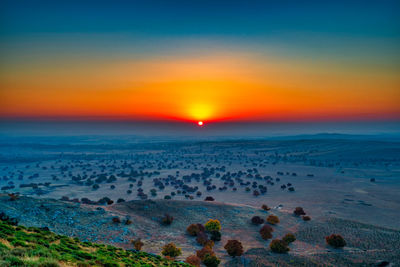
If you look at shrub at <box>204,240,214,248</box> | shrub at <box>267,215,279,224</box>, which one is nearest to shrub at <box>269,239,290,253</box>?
shrub at <box>204,240,214,248</box>

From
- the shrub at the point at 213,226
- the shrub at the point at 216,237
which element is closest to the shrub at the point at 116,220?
the shrub at the point at 213,226

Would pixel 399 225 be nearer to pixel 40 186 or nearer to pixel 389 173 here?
pixel 389 173

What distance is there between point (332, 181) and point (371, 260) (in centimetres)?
4782

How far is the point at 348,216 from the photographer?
115ft

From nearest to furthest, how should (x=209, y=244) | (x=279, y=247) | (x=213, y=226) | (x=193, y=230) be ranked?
(x=279, y=247) < (x=209, y=244) < (x=193, y=230) < (x=213, y=226)

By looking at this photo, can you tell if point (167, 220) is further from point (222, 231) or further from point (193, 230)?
point (222, 231)

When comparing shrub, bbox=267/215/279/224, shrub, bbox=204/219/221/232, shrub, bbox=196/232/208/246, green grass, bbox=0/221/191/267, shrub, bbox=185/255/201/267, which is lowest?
shrub, bbox=267/215/279/224

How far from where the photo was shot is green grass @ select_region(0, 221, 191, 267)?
830cm

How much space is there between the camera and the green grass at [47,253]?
830 cm

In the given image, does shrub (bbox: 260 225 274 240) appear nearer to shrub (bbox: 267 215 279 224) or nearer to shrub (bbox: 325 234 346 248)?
shrub (bbox: 267 215 279 224)

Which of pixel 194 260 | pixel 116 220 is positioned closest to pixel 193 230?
pixel 194 260

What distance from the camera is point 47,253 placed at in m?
10.0

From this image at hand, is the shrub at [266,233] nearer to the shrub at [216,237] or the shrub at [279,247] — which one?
the shrub at [279,247]

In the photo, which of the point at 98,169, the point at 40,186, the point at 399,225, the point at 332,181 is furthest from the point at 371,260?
the point at 98,169
